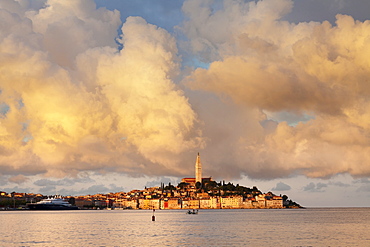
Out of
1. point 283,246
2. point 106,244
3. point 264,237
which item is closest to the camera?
point 283,246

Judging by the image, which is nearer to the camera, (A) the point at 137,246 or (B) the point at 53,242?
(A) the point at 137,246

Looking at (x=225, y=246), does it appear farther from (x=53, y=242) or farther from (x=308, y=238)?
(x=53, y=242)

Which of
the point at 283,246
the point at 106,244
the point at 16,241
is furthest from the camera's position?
the point at 16,241

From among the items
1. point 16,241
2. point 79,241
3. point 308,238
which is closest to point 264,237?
point 308,238

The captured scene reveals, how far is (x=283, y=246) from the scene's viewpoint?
2881 inches

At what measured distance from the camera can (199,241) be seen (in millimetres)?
82000

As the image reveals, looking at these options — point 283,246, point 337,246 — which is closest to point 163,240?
point 283,246

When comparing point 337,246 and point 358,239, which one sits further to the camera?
point 358,239

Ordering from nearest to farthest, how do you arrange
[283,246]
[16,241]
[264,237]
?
[283,246]
[16,241]
[264,237]

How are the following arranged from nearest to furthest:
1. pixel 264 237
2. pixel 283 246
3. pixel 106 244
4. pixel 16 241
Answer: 1. pixel 283 246
2. pixel 106 244
3. pixel 16 241
4. pixel 264 237

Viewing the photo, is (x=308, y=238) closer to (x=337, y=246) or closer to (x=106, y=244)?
(x=337, y=246)

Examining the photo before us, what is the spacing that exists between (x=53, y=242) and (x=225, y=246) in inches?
1081

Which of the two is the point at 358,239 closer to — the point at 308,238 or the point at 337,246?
the point at 308,238

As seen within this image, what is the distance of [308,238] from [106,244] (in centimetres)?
3386
